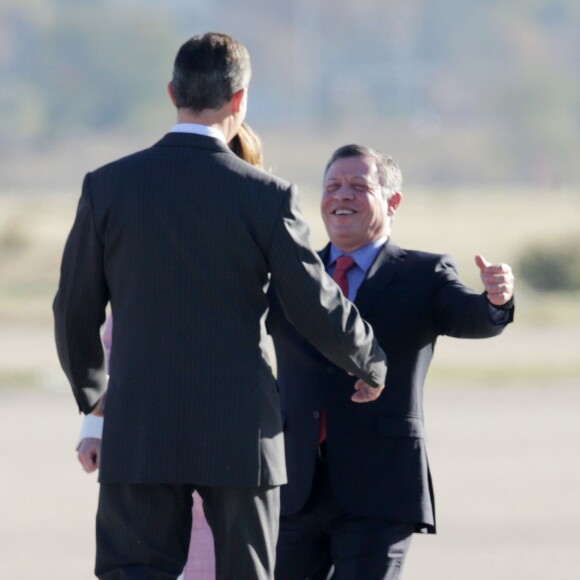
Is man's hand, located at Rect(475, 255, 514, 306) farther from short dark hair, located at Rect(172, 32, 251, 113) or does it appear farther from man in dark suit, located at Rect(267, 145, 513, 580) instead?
short dark hair, located at Rect(172, 32, 251, 113)

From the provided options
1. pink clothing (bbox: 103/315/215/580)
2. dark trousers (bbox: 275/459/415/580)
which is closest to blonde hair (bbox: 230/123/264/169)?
pink clothing (bbox: 103/315/215/580)

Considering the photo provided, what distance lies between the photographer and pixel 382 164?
4.35m

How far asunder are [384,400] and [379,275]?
362mm

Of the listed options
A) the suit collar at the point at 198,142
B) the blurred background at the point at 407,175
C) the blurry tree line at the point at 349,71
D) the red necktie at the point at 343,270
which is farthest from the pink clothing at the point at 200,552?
the blurry tree line at the point at 349,71

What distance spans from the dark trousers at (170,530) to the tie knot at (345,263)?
90cm

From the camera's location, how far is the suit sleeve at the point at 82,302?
3.62 m

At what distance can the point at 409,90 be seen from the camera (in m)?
109

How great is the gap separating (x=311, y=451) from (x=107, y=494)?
72 centimetres

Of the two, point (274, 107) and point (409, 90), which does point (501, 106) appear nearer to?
point (409, 90)

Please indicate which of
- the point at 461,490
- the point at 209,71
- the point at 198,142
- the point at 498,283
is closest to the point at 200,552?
the point at 498,283

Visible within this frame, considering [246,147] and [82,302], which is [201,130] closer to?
[82,302]

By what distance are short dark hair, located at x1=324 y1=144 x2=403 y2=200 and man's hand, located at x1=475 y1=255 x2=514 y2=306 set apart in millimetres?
481

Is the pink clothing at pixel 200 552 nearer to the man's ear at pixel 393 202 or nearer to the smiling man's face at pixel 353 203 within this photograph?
the smiling man's face at pixel 353 203

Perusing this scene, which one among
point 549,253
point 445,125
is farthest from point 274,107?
point 549,253
